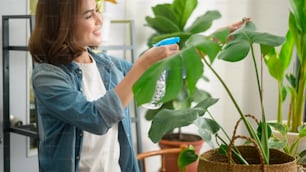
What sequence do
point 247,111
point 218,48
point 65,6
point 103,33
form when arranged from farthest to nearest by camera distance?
point 247,111 < point 103,33 < point 65,6 < point 218,48

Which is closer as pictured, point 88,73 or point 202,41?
point 202,41

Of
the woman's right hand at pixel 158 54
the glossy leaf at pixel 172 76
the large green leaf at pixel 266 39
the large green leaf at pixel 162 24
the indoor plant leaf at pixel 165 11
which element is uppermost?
the indoor plant leaf at pixel 165 11

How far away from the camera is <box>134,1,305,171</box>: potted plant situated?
0.39 m

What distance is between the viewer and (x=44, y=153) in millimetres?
585

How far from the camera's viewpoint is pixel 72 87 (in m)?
0.56

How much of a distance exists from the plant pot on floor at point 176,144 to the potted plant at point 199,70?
1.07 feet

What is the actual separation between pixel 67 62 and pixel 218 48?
259 mm

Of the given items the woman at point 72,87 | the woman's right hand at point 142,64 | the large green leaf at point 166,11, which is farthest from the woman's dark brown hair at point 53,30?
the large green leaf at point 166,11

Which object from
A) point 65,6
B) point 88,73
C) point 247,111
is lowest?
point 247,111

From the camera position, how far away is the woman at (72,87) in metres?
0.54

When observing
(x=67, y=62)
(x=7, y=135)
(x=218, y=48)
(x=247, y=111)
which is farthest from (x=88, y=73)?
(x=247, y=111)

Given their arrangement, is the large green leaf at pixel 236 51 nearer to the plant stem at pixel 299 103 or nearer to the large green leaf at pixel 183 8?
the plant stem at pixel 299 103

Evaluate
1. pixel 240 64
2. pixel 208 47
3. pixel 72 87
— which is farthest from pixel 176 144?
pixel 208 47

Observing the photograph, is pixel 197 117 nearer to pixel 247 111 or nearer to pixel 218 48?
pixel 218 48
